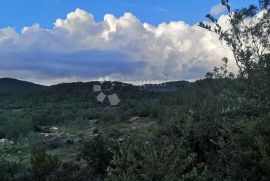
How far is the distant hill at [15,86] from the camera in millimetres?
87000

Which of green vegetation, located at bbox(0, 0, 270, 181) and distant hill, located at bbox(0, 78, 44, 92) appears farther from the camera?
distant hill, located at bbox(0, 78, 44, 92)

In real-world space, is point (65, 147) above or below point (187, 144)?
below

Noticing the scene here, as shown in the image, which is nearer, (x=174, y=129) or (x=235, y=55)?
(x=235, y=55)

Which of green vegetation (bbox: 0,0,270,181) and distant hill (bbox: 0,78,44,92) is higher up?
distant hill (bbox: 0,78,44,92)

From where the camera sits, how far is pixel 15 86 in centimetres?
8831

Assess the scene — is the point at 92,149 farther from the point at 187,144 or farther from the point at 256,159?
the point at 256,159

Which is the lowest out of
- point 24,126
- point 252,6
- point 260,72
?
point 24,126

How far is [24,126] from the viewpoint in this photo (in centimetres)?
4400

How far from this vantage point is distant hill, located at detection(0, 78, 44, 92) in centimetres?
8700

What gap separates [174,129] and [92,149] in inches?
204

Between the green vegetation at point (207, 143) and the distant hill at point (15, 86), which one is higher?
the distant hill at point (15, 86)

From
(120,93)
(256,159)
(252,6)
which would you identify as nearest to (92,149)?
(252,6)

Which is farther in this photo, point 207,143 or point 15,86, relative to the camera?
point 15,86

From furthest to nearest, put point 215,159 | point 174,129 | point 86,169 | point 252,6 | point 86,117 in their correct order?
point 86,117 → point 252,6 → point 86,169 → point 174,129 → point 215,159
